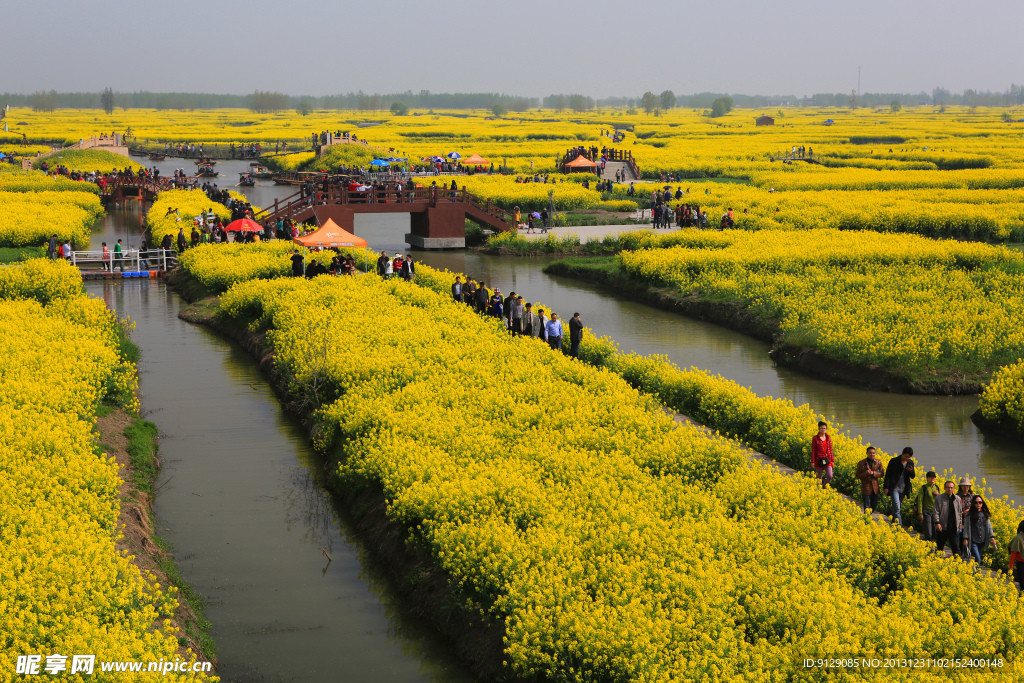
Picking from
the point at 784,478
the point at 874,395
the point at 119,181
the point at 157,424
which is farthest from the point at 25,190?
the point at 784,478

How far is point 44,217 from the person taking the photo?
186 ft

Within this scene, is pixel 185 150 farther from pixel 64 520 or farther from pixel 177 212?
Result: pixel 64 520

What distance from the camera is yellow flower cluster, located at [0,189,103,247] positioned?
2060 inches

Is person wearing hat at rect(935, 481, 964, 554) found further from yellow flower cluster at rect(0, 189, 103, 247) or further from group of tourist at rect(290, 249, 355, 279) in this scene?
yellow flower cluster at rect(0, 189, 103, 247)

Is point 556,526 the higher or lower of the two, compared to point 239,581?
higher

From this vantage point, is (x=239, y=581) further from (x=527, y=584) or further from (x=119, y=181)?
(x=119, y=181)

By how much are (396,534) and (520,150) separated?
113 metres

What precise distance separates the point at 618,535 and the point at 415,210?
4219 centimetres

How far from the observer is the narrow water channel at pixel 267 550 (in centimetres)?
1504

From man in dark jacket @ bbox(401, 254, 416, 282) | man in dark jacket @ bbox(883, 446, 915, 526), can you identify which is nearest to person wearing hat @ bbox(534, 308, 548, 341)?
man in dark jacket @ bbox(401, 254, 416, 282)

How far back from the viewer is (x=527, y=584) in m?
14.1

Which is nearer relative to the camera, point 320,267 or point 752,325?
point 752,325

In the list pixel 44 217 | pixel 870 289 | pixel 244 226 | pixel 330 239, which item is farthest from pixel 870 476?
pixel 44 217

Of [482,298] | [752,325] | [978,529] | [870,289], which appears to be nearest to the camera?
[978,529]
